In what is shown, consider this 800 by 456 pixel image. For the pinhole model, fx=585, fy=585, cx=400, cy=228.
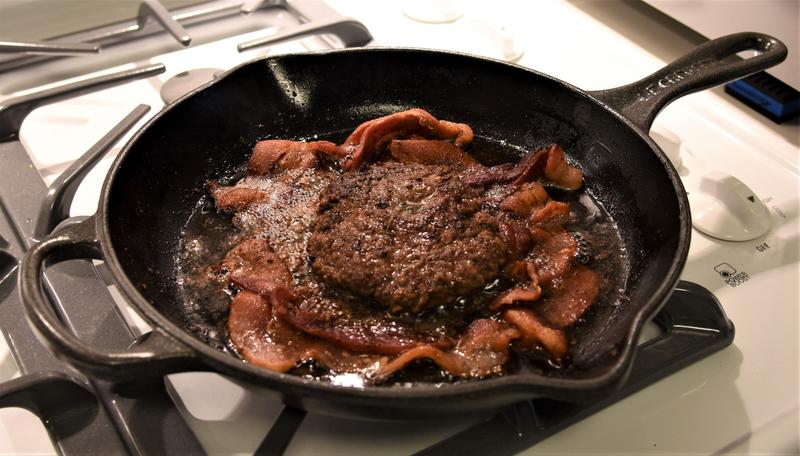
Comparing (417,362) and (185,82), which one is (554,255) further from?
(185,82)

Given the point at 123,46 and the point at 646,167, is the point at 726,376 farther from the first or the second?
the point at 123,46

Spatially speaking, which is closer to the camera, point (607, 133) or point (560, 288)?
point (560, 288)

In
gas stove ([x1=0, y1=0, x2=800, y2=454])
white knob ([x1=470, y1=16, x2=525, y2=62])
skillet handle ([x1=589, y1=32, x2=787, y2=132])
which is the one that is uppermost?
skillet handle ([x1=589, y1=32, x2=787, y2=132])

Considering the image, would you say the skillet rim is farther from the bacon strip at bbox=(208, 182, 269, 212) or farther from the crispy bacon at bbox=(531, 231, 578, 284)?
the bacon strip at bbox=(208, 182, 269, 212)

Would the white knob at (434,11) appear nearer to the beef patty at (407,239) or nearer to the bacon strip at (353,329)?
the beef patty at (407,239)

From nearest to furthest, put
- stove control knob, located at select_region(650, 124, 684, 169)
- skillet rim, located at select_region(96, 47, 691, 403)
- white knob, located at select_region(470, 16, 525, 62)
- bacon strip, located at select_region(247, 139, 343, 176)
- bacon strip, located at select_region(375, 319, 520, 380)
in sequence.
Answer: skillet rim, located at select_region(96, 47, 691, 403)
bacon strip, located at select_region(375, 319, 520, 380)
bacon strip, located at select_region(247, 139, 343, 176)
stove control knob, located at select_region(650, 124, 684, 169)
white knob, located at select_region(470, 16, 525, 62)

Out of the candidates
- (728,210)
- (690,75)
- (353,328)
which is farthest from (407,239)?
(728,210)

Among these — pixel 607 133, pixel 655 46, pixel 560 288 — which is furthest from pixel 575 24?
pixel 560 288

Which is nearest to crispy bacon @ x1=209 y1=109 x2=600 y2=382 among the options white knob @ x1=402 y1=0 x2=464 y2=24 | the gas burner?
the gas burner
